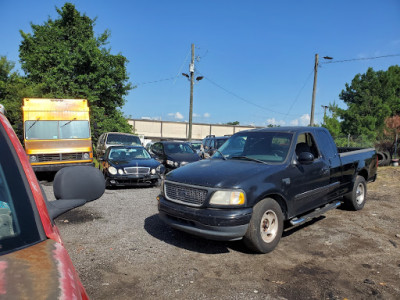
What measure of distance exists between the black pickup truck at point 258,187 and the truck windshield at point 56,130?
24.0ft

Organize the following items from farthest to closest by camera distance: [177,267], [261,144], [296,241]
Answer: [261,144], [296,241], [177,267]

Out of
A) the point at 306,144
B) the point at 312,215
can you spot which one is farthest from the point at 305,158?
the point at 312,215

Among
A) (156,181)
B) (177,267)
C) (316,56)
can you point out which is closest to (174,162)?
(156,181)

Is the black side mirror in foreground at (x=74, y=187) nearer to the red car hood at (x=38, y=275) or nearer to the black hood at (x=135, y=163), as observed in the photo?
the red car hood at (x=38, y=275)

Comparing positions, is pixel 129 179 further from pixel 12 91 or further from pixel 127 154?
pixel 12 91

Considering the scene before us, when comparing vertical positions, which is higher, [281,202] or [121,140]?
[121,140]

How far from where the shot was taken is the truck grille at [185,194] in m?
3.94

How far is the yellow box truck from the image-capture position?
9984 mm

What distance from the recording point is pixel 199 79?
947 inches

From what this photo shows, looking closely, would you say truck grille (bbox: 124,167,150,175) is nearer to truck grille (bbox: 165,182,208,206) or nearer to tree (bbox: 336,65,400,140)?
truck grille (bbox: 165,182,208,206)

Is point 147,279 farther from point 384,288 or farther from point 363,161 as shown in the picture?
point 363,161

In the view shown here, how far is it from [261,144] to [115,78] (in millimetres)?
18618

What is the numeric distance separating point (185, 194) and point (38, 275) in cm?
311

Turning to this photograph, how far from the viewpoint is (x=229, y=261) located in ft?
12.5
